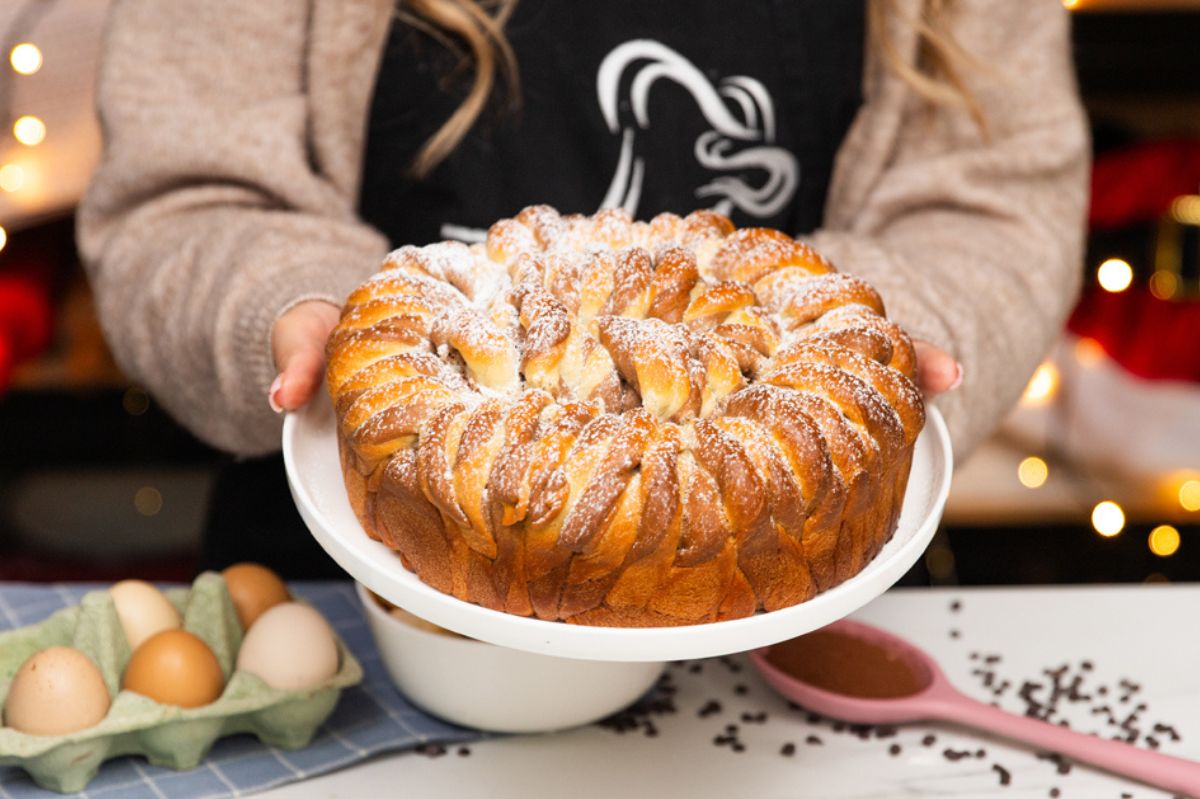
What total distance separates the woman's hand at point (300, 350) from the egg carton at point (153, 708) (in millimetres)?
217

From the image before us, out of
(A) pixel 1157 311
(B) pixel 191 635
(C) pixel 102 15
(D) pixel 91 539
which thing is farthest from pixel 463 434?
(D) pixel 91 539

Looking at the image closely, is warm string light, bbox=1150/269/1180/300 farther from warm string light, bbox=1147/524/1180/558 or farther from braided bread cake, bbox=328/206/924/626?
braided bread cake, bbox=328/206/924/626

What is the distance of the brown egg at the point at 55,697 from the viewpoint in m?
1.00

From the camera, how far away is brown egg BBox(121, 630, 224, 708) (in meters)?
1.05

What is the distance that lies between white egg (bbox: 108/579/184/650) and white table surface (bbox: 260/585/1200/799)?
0.19 metres

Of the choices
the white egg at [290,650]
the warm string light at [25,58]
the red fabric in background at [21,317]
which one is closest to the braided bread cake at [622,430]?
the white egg at [290,650]

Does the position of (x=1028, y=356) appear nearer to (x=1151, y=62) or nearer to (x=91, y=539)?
(x=1151, y=62)

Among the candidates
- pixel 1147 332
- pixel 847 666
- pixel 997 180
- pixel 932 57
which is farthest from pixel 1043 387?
pixel 847 666

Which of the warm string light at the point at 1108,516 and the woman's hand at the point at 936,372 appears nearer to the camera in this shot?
the woman's hand at the point at 936,372

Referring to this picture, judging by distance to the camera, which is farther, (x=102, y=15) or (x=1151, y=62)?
(x=1151, y=62)

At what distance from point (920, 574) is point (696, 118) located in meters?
0.66

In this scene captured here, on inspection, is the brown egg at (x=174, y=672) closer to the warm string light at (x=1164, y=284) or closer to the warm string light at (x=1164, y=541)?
the warm string light at (x=1164, y=284)

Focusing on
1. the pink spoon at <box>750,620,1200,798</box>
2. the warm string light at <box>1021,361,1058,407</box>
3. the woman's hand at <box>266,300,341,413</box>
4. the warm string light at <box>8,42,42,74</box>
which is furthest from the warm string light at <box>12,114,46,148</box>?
the warm string light at <box>1021,361,1058,407</box>

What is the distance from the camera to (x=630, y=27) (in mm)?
1448
